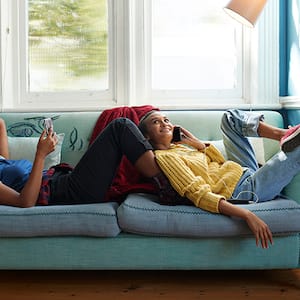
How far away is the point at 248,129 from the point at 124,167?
684 millimetres

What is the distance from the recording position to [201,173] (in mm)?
2328

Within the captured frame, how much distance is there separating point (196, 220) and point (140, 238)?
0.26 metres

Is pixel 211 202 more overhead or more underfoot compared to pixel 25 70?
more underfoot

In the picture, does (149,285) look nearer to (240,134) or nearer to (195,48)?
(240,134)

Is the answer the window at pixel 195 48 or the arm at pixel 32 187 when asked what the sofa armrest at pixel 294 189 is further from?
the window at pixel 195 48

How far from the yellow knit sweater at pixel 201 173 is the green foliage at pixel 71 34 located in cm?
125

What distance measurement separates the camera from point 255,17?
286cm

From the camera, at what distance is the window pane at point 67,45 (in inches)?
137

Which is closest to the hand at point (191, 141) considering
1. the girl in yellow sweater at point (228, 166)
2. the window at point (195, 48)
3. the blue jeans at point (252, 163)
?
the girl in yellow sweater at point (228, 166)

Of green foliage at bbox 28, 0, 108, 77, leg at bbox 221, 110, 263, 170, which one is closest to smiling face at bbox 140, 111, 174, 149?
leg at bbox 221, 110, 263, 170

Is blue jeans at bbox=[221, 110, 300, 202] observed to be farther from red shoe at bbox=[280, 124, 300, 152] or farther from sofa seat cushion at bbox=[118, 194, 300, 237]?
sofa seat cushion at bbox=[118, 194, 300, 237]

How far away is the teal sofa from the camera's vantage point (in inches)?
83.5

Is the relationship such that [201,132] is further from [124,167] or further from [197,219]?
[197,219]

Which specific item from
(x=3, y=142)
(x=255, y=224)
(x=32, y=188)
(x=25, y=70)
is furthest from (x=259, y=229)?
(x=25, y=70)
